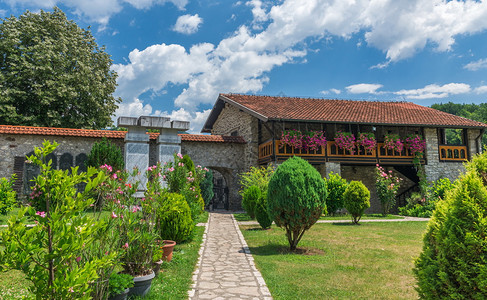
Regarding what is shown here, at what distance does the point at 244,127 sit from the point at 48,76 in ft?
38.3

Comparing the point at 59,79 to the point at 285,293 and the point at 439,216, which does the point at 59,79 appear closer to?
the point at 285,293

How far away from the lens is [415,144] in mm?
17344

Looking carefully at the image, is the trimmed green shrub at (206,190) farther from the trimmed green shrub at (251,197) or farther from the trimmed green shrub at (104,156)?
the trimmed green shrub at (104,156)

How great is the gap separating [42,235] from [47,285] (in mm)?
325

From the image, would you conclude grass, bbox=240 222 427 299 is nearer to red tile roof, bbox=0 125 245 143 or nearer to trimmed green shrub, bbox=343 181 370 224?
trimmed green shrub, bbox=343 181 370 224

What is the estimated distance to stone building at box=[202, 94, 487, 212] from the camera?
16391 millimetres

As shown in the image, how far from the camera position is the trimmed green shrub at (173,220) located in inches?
269

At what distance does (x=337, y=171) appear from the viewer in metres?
16.5

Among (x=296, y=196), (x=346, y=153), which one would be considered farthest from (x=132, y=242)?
(x=346, y=153)

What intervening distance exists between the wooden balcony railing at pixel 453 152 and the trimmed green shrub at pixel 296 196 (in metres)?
14.7

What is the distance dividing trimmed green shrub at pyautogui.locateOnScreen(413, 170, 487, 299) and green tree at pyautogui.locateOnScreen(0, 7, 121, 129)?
66.0ft

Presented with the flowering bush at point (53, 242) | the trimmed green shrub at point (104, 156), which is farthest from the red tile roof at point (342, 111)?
the flowering bush at point (53, 242)

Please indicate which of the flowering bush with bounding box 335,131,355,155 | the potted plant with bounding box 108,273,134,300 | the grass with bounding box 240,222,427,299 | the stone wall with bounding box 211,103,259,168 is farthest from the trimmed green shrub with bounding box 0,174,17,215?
the flowering bush with bounding box 335,131,355,155

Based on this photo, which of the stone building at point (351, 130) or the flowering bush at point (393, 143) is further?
the flowering bush at point (393, 143)
